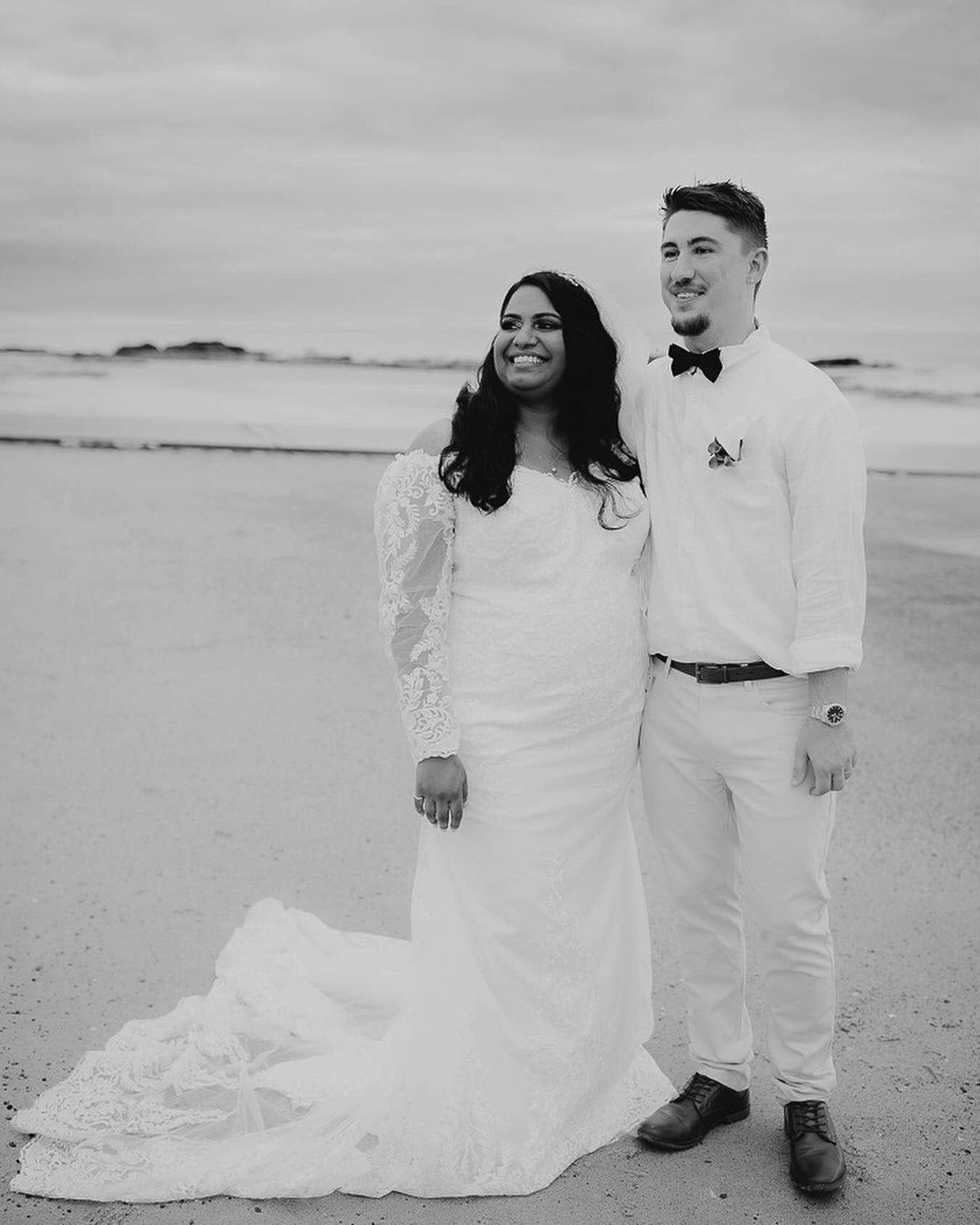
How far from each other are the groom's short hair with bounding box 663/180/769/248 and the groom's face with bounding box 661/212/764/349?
2 centimetres

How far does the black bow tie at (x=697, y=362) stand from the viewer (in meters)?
3.09

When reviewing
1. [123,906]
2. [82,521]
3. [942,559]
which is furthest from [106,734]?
[942,559]

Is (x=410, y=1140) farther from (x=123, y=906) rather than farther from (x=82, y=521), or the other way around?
(x=82, y=521)

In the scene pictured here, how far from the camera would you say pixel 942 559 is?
9.76 meters

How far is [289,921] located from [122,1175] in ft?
3.83

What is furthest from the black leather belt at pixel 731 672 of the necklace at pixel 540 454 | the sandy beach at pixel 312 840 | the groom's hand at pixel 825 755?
the sandy beach at pixel 312 840

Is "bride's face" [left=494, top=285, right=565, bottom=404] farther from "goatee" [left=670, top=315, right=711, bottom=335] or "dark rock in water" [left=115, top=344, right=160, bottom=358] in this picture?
Result: "dark rock in water" [left=115, top=344, right=160, bottom=358]

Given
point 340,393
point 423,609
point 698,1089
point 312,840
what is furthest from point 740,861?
point 340,393

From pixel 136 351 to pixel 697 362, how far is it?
111ft

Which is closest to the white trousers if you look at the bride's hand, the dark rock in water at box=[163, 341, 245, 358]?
the bride's hand

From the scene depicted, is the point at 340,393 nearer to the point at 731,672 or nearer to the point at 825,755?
the point at 731,672

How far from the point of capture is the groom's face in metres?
3.09

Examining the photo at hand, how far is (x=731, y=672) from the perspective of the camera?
307cm

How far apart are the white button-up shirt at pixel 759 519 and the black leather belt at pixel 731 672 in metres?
0.02
